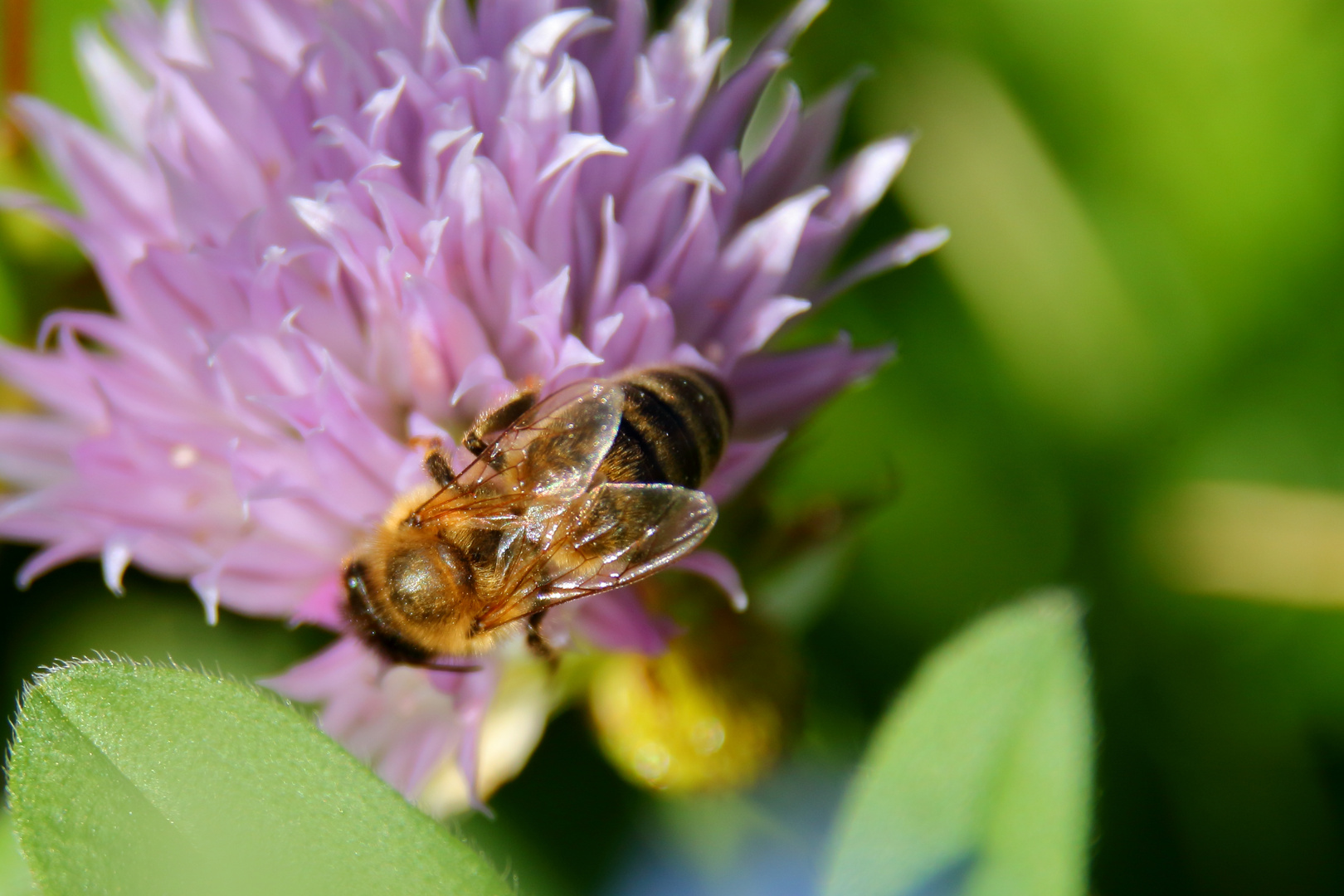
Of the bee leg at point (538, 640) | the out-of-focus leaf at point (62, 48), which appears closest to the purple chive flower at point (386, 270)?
the bee leg at point (538, 640)

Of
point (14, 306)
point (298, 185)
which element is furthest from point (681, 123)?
point (14, 306)

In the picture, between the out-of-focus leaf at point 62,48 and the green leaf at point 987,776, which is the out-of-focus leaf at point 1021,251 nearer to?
the green leaf at point 987,776

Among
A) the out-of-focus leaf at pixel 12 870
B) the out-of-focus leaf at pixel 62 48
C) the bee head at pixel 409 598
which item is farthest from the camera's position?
Answer: the out-of-focus leaf at pixel 62 48

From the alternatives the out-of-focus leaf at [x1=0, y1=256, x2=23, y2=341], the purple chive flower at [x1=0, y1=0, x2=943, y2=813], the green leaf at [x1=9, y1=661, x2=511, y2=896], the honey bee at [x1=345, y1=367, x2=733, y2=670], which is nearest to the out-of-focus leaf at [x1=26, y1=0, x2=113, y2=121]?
the out-of-focus leaf at [x1=0, y1=256, x2=23, y2=341]

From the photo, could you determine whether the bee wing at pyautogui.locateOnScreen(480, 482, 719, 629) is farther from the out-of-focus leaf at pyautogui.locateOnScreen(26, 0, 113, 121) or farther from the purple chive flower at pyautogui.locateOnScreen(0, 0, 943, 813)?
the out-of-focus leaf at pyautogui.locateOnScreen(26, 0, 113, 121)

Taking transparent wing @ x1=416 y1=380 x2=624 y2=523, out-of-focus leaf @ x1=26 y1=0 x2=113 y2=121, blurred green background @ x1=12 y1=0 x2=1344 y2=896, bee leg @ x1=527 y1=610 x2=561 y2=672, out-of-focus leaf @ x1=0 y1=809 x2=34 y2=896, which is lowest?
blurred green background @ x1=12 y1=0 x2=1344 y2=896

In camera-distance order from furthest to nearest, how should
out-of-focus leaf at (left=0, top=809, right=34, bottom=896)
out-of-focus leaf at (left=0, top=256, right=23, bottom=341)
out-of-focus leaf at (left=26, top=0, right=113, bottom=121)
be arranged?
out-of-focus leaf at (left=26, top=0, right=113, bottom=121) → out-of-focus leaf at (left=0, top=256, right=23, bottom=341) → out-of-focus leaf at (left=0, top=809, right=34, bottom=896)
